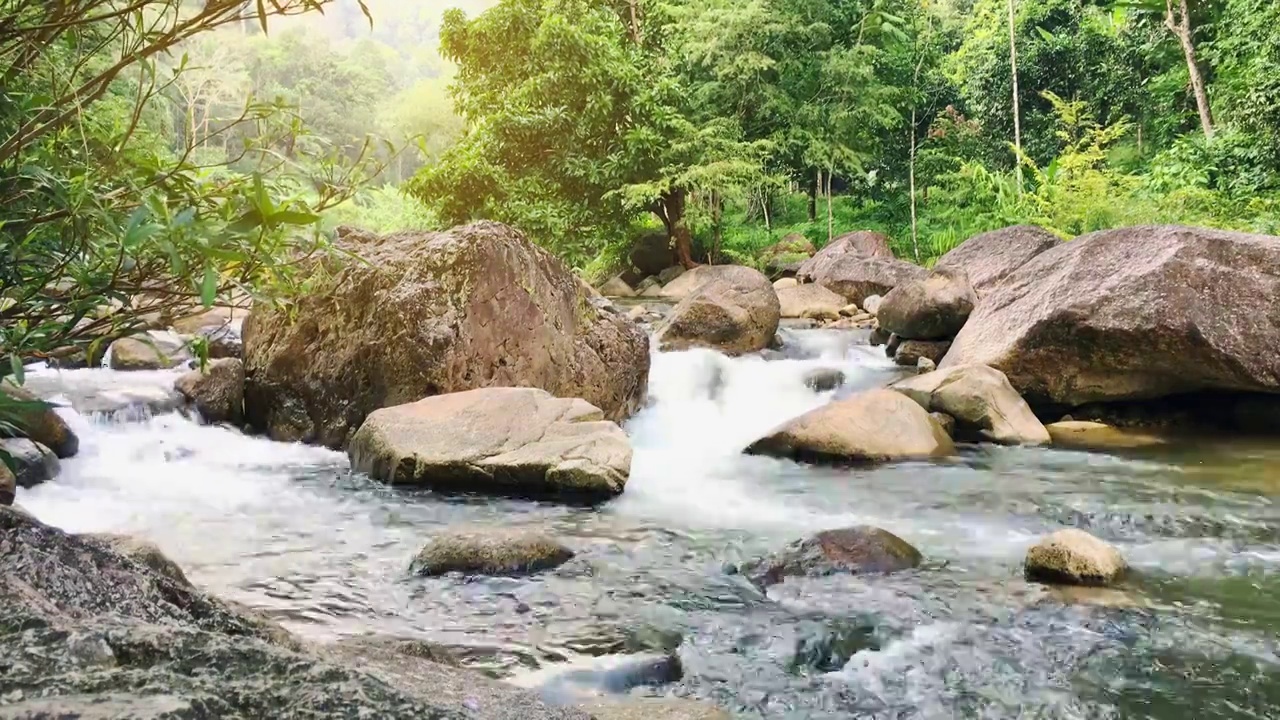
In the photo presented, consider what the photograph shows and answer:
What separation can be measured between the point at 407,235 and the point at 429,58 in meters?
74.8

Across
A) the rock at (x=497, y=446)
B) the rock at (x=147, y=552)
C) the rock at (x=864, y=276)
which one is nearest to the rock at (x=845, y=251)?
the rock at (x=864, y=276)

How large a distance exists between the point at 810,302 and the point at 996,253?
11.6 feet

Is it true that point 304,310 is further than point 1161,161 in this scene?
No

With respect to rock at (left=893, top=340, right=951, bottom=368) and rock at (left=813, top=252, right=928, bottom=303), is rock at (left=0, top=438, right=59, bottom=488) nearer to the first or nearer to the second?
rock at (left=893, top=340, right=951, bottom=368)

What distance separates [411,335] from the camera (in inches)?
279

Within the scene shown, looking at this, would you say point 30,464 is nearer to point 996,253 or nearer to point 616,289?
point 996,253

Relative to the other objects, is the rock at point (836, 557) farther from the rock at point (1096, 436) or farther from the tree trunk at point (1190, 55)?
the tree trunk at point (1190, 55)

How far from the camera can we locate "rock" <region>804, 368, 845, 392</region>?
10477mm

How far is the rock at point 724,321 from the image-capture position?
1185 centimetres

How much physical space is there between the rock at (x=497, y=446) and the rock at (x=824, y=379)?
4500 millimetres

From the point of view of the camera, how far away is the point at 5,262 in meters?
1.82

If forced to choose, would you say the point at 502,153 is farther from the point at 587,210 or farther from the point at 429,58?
the point at 429,58

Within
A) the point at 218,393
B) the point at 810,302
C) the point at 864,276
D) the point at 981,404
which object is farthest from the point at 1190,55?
the point at 218,393

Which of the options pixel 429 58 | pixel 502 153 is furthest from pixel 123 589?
pixel 429 58
